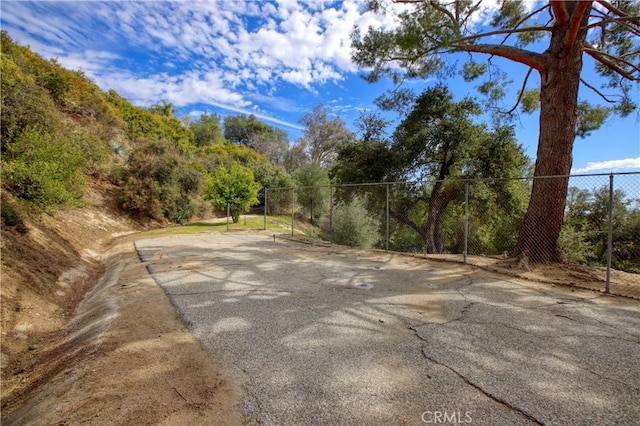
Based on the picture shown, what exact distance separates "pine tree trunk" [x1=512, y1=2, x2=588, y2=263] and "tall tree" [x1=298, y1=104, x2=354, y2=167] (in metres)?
32.3

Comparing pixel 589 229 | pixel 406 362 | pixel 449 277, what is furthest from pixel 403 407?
pixel 589 229

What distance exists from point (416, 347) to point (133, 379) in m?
2.33

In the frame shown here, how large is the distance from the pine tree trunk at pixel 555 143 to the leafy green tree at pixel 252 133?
118ft

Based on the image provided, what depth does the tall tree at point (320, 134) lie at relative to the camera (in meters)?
38.4

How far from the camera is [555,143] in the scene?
247 inches

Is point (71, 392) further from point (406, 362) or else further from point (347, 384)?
point (406, 362)

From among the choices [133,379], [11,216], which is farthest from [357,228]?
[133,379]

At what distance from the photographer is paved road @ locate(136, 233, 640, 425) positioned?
1.98 metres

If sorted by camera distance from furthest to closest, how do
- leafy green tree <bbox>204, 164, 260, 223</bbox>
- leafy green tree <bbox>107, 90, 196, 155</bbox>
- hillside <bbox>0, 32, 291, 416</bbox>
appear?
leafy green tree <bbox>107, 90, 196, 155</bbox>
leafy green tree <bbox>204, 164, 260, 223</bbox>
hillside <bbox>0, 32, 291, 416</bbox>

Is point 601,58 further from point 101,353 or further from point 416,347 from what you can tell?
point 101,353

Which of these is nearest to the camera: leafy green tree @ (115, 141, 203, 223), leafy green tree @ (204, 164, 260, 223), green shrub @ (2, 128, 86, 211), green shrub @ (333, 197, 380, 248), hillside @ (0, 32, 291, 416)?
hillside @ (0, 32, 291, 416)

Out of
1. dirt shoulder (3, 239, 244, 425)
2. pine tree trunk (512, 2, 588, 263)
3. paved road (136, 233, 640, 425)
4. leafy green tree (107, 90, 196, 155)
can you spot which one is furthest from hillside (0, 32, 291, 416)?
pine tree trunk (512, 2, 588, 263)

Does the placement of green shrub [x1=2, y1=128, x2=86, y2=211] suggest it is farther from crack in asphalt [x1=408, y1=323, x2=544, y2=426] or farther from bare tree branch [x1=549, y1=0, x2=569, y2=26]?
bare tree branch [x1=549, y1=0, x2=569, y2=26]

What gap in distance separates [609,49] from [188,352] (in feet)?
40.1
